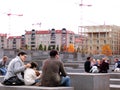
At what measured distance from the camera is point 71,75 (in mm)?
11297

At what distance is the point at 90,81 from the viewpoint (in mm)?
10734

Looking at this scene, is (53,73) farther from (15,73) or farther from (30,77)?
(15,73)

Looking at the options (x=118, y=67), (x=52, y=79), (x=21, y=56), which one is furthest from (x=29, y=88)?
(x=118, y=67)

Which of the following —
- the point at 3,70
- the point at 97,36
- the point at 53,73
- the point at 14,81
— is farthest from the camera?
the point at 97,36

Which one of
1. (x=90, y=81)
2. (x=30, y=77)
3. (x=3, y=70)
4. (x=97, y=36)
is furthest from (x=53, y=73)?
(x=97, y=36)

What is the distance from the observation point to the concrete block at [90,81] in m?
10.7

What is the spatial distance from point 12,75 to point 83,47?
154 metres

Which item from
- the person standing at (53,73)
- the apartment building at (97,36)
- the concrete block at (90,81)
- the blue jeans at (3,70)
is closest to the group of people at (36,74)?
the person standing at (53,73)

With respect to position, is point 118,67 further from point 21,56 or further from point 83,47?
point 83,47

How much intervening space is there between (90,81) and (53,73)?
7.68 feet

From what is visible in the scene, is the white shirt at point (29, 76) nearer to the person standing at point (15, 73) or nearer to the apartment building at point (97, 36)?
the person standing at point (15, 73)

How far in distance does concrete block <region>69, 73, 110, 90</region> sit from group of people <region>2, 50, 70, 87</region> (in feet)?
5.07

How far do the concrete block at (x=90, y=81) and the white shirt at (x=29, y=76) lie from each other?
6.61ft

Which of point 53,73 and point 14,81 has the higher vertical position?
point 53,73
